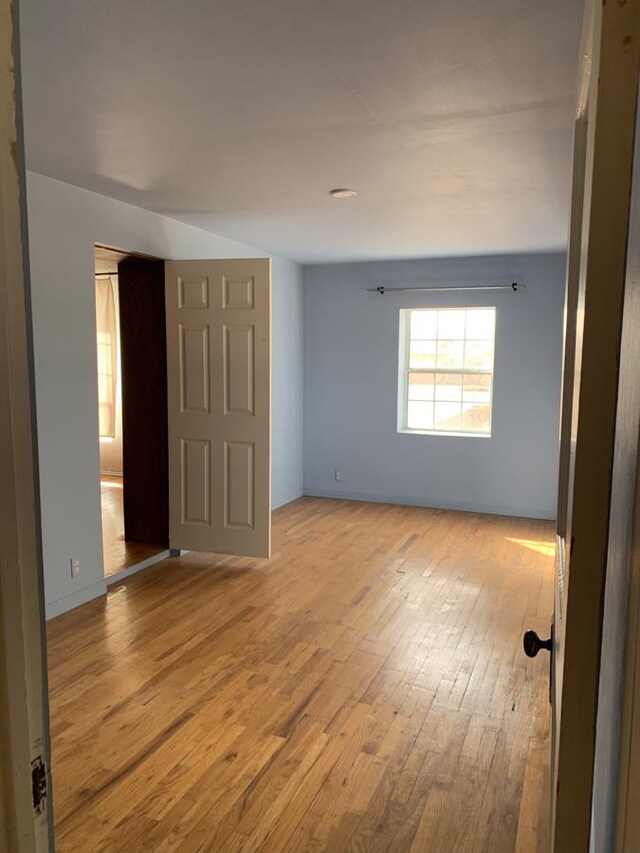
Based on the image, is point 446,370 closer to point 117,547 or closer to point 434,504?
point 434,504

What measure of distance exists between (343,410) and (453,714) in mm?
4274

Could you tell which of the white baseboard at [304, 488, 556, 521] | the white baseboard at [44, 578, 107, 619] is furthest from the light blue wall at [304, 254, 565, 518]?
the white baseboard at [44, 578, 107, 619]

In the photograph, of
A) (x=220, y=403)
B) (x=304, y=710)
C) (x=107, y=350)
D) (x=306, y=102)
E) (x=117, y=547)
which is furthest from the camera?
(x=107, y=350)

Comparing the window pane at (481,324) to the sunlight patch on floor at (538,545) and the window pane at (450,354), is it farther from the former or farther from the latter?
the sunlight patch on floor at (538,545)

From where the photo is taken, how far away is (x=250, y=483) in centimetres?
445

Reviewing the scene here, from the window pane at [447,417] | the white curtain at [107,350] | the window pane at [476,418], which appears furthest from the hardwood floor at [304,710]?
the white curtain at [107,350]

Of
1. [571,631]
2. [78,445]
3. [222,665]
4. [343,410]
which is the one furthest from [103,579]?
[571,631]

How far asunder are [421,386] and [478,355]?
663 mm

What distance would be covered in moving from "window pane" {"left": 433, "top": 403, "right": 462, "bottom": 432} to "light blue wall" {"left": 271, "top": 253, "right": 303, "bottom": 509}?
1.47 m

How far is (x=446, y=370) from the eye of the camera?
20.9 feet

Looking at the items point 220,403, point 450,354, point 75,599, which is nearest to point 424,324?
point 450,354

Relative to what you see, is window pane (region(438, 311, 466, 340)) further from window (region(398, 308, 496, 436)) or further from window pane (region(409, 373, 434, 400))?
window pane (region(409, 373, 434, 400))

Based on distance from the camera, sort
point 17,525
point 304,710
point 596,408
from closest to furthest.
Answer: point 596,408
point 17,525
point 304,710

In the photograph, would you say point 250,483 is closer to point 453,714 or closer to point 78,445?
point 78,445
